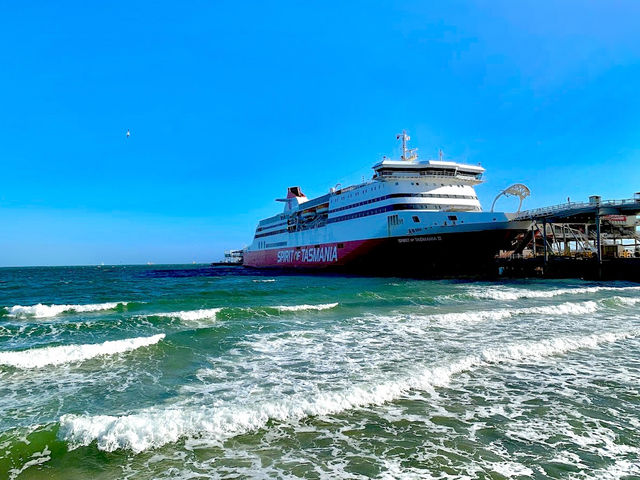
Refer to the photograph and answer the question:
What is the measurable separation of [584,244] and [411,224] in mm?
19766

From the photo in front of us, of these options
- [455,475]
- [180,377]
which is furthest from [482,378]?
[180,377]

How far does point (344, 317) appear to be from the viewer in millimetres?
15086

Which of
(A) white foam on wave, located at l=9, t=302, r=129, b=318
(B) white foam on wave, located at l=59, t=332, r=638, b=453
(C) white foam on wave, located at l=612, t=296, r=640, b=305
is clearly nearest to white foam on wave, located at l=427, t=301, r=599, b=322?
(C) white foam on wave, located at l=612, t=296, r=640, b=305

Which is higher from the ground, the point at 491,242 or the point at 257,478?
the point at 491,242

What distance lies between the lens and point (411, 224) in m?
32.1

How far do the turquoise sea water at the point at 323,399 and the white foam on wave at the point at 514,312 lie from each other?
655 mm

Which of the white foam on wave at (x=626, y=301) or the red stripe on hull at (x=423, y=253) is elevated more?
the red stripe on hull at (x=423, y=253)

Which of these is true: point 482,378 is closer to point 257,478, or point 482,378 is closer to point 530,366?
point 530,366

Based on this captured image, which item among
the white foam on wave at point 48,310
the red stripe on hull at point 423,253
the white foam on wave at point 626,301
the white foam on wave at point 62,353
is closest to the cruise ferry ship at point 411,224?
the red stripe on hull at point 423,253

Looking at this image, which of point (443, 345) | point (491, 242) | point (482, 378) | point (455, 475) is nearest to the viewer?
point (455, 475)

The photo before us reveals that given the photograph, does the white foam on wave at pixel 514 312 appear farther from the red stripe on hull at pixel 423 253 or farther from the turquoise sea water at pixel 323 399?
the red stripe on hull at pixel 423 253

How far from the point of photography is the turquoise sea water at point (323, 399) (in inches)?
177

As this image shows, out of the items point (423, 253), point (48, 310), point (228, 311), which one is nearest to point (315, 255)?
point (423, 253)

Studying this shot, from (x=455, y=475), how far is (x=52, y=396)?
6981 mm
